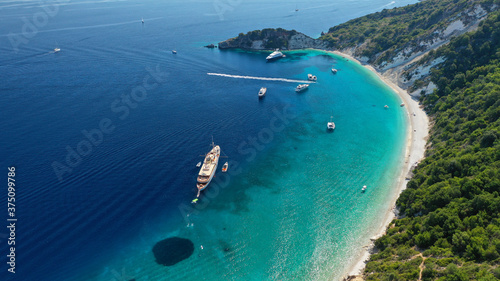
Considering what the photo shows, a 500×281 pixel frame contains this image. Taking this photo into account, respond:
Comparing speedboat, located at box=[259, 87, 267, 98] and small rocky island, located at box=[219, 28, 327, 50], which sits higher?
small rocky island, located at box=[219, 28, 327, 50]

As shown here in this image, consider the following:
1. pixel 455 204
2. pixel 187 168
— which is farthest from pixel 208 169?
pixel 455 204

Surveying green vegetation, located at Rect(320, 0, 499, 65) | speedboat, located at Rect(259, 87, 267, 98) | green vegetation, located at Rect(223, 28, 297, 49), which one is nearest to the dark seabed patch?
speedboat, located at Rect(259, 87, 267, 98)

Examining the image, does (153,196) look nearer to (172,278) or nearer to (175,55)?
(172,278)

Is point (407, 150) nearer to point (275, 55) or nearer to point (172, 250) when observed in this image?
point (172, 250)

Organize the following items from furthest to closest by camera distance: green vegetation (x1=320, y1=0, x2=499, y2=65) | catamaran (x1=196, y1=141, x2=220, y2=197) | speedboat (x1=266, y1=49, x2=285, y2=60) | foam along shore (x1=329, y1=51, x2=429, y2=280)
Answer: speedboat (x1=266, y1=49, x2=285, y2=60), green vegetation (x1=320, y1=0, x2=499, y2=65), catamaran (x1=196, y1=141, x2=220, y2=197), foam along shore (x1=329, y1=51, x2=429, y2=280)

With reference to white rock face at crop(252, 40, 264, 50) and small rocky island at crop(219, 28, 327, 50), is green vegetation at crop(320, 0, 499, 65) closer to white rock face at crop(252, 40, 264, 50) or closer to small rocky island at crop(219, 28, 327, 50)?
small rocky island at crop(219, 28, 327, 50)

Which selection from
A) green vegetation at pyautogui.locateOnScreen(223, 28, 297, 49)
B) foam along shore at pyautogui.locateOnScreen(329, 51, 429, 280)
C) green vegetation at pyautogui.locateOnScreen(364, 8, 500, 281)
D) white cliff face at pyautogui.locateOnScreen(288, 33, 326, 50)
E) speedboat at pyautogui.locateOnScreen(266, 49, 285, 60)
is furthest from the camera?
green vegetation at pyautogui.locateOnScreen(223, 28, 297, 49)

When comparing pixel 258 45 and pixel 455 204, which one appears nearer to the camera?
pixel 455 204

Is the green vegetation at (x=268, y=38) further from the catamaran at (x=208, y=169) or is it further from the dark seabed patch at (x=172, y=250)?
the dark seabed patch at (x=172, y=250)
